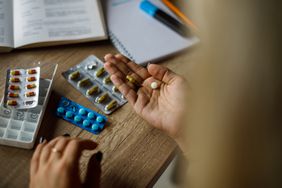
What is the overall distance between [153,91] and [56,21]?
26 cm

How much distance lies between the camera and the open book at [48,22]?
2.71 ft

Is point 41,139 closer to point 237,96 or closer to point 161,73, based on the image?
point 161,73

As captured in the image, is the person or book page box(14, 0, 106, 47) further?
book page box(14, 0, 106, 47)

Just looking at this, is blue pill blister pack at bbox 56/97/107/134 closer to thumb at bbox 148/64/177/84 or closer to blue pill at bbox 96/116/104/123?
blue pill at bbox 96/116/104/123

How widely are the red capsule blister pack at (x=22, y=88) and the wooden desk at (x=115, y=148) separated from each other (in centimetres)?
4

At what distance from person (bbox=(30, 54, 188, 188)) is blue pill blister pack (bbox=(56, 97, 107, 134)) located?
0.21 ft

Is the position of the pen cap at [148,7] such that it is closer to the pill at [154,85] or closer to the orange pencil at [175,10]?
the orange pencil at [175,10]

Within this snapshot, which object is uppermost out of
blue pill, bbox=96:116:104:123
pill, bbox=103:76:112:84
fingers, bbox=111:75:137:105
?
fingers, bbox=111:75:137:105

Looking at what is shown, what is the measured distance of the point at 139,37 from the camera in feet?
2.83

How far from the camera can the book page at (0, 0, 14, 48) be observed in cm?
82

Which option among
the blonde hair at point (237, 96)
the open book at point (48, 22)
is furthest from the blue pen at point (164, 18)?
the blonde hair at point (237, 96)

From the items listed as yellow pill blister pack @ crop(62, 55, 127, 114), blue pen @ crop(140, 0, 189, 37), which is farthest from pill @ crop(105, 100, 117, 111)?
blue pen @ crop(140, 0, 189, 37)

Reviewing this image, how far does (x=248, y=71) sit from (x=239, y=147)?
0.06 m

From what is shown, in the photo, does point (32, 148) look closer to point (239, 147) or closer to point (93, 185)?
point (93, 185)
